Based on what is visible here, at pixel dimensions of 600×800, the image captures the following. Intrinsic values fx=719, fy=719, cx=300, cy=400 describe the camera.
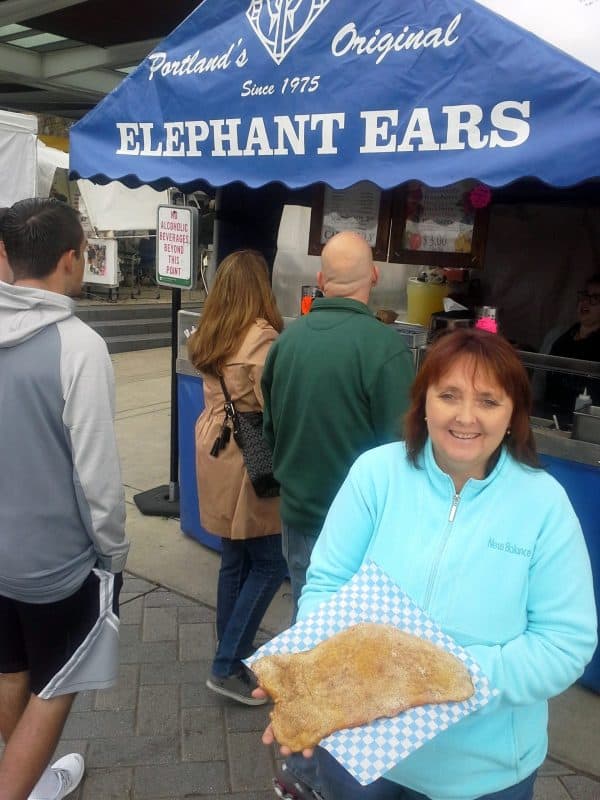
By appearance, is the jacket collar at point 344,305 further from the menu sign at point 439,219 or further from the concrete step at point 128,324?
the concrete step at point 128,324

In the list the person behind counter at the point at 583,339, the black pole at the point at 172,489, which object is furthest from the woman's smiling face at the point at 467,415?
the black pole at the point at 172,489

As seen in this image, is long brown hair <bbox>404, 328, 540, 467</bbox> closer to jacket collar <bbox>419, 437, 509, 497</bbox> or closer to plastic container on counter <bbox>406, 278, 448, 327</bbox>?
jacket collar <bbox>419, 437, 509, 497</bbox>

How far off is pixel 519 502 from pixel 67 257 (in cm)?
142

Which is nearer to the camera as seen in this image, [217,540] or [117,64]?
[217,540]

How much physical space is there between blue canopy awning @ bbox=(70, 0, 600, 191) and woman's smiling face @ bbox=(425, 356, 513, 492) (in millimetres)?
1228

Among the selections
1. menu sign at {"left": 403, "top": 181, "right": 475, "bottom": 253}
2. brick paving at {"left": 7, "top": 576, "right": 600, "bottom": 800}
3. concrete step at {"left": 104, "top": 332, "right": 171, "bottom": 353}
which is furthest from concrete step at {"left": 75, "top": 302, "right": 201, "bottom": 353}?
brick paving at {"left": 7, "top": 576, "right": 600, "bottom": 800}

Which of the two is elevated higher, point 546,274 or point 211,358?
point 546,274

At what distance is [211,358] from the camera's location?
9.07 feet

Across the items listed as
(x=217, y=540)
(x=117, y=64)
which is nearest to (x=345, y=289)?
(x=217, y=540)

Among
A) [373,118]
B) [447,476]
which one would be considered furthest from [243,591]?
[373,118]

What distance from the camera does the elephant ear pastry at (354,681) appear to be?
49.6 inches

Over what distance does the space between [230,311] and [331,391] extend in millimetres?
735

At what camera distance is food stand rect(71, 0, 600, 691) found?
8.07 ft

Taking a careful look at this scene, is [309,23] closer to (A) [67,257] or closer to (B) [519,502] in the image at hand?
(A) [67,257]
